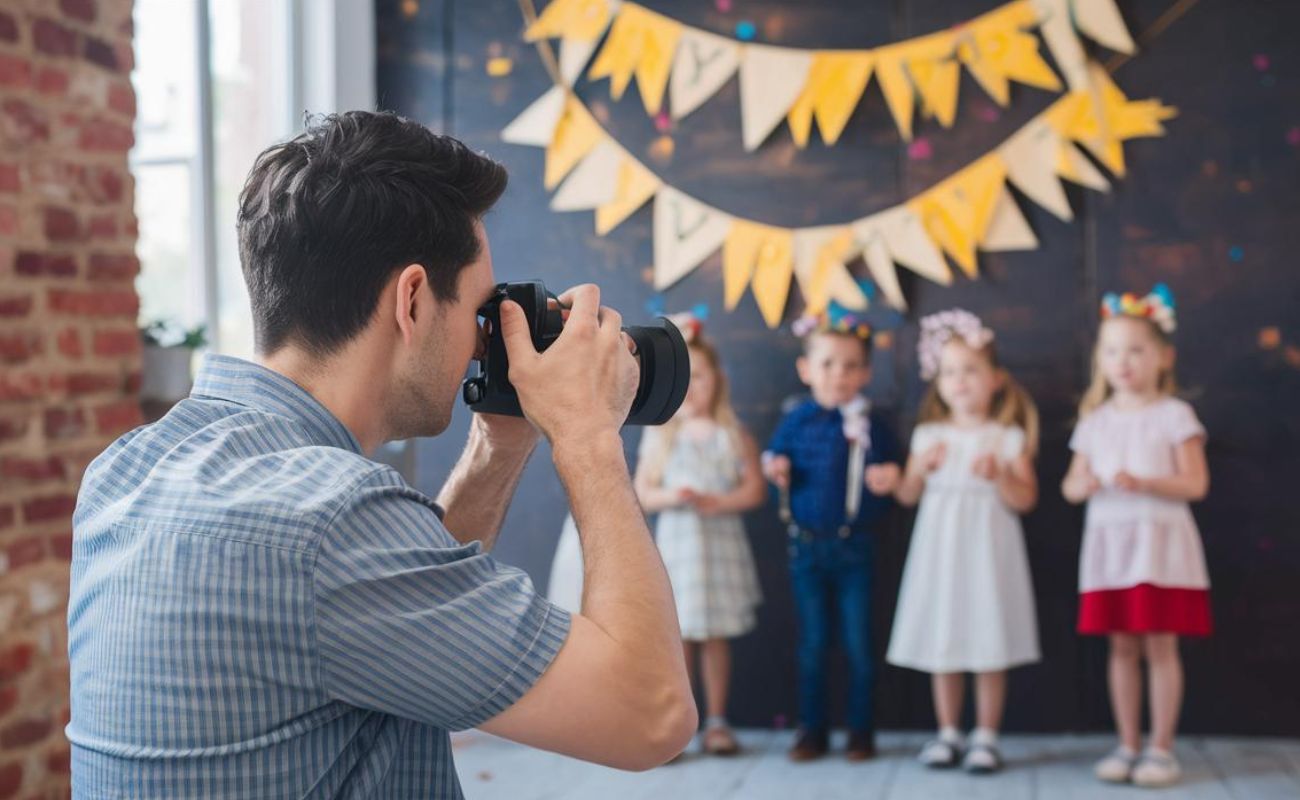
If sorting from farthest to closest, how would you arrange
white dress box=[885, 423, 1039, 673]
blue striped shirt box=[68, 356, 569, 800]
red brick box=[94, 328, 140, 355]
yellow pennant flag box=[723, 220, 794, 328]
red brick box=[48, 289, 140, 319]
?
yellow pennant flag box=[723, 220, 794, 328] → white dress box=[885, 423, 1039, 673] → red brick box=[94, 328, 140, 355] → red brick box=[48, 289, 140, 319] → blue striped shirt box=[68, 356, 569, 800]

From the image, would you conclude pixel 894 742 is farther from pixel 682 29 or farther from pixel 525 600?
pixel 525 600

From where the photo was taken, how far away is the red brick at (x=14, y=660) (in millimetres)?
2111

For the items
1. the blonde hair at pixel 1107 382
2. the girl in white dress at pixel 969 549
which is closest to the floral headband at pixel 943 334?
the girl in white dress at pixel 969 549

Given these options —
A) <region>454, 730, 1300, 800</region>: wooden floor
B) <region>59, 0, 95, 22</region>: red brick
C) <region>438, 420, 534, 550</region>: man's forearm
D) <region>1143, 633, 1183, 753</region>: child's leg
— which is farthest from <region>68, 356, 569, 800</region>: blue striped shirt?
<region>1143, 633, 1183, 753</region>: child's leg

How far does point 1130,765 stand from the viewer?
3.13m

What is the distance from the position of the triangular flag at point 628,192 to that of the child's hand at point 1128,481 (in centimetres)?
140

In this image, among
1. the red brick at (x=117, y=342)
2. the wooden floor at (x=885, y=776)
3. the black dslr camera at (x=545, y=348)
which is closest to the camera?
the black dslr camera at (x=545, y=348)

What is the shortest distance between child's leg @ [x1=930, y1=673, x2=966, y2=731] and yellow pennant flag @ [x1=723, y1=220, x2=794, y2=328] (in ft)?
3.29

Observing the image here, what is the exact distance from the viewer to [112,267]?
2348 millimetres

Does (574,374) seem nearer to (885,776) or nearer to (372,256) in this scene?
(372,256)

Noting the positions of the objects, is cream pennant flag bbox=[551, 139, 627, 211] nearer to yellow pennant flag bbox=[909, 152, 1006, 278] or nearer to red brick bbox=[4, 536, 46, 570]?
yellow pennant flag bbox=[909, 152, 1006, 278]

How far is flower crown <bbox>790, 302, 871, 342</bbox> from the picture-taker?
11.3 ft

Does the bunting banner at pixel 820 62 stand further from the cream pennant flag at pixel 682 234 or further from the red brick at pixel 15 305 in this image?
the red brick at pixel 15 305

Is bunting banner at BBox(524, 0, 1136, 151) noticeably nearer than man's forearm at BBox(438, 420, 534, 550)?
No
